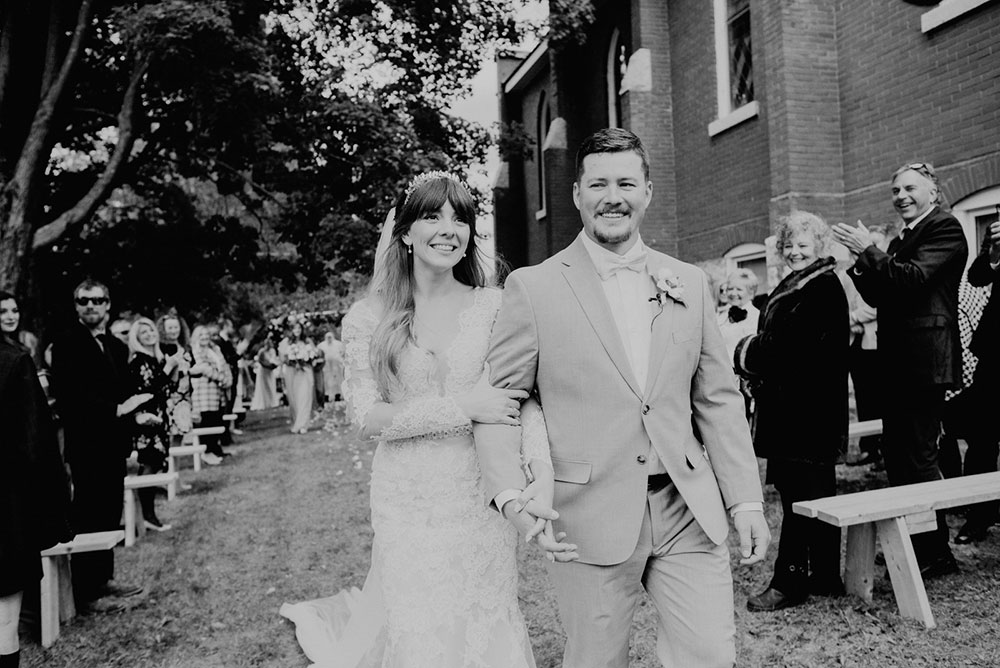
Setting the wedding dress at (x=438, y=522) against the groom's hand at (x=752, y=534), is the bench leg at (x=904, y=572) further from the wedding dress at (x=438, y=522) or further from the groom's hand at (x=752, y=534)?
the wedding dress at (x=438, y=522)

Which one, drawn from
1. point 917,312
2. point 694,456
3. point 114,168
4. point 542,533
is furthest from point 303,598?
point 114,168

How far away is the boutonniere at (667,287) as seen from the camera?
8.53ft

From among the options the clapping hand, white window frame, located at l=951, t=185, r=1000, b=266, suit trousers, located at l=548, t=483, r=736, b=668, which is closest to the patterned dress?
the clapping hand

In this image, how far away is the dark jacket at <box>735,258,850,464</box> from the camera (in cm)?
436

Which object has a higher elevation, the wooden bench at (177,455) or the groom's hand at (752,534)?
the groom's hand at (752,534)

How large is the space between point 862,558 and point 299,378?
14019 millimetres

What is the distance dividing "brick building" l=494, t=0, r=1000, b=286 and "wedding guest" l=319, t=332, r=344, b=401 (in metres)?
10.0

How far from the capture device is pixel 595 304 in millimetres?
2605

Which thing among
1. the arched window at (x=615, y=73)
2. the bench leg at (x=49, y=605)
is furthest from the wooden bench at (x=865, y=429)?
the arched window at (x=615, y=73)

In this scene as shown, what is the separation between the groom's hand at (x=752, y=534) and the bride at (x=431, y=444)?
1.03m

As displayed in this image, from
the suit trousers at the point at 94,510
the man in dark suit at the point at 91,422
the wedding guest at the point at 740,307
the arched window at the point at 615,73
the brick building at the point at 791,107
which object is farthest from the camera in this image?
the arched window at the point at 615,73

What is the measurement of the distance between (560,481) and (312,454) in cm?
1173

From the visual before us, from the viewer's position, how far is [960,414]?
18.7ft

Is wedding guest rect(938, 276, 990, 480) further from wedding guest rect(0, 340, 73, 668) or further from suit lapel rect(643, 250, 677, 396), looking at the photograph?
wedding guest rect(0, 340, 73, 668)
